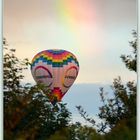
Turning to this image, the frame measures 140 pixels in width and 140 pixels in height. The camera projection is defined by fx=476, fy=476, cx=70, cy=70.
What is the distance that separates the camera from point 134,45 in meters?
2.16

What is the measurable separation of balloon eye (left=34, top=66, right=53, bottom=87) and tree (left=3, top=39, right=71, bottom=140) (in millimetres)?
29

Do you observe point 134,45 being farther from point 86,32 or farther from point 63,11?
point 63,11

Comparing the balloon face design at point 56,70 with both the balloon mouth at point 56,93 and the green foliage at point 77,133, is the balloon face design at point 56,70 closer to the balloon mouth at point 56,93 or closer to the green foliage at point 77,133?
the balloon mouth at point 56,93

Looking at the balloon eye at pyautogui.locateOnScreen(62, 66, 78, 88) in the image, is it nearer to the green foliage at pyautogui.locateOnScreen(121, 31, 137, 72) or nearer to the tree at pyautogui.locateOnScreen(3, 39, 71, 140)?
the tree at pyautogui.locateOnScreen(3, 39, 71, 140)

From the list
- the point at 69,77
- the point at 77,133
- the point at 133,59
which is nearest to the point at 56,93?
the point at 69,77

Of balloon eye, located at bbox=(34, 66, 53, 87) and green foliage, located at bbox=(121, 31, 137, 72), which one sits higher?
green foliage, located at bbox=(121, 31, 137, 72)

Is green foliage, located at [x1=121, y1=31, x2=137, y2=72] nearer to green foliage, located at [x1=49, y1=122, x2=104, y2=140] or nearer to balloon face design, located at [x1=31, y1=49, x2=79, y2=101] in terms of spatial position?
balloon face design, located at [x1=31, y1=49, x2=79, y2=101]

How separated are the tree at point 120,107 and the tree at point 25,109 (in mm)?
126

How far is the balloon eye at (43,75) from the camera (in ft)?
7.01

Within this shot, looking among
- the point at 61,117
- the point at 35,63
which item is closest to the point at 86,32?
the point at 35,63

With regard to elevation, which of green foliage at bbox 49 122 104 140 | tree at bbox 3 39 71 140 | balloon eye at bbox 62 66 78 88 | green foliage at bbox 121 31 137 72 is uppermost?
green foliage at bbox 121 31 137 72

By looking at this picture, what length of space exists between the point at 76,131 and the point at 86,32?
0.45 metres

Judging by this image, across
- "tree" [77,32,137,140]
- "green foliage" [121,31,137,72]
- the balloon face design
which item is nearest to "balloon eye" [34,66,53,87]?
the balloon face design

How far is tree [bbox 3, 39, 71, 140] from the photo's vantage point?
213 cm
